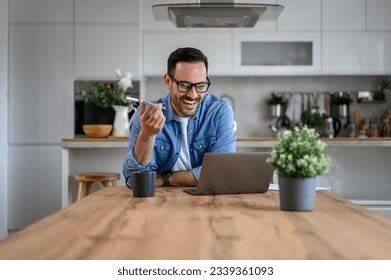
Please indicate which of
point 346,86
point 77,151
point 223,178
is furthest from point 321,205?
Result: point 346,86

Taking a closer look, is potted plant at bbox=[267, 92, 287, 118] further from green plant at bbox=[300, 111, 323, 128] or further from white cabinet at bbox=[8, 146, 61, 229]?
white cabinet at bbox=[8, 146, 61, 229]

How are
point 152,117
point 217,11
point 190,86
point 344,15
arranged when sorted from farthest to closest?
1. point 344,15
2. point 217,11
3. point 190,86
4. point 152,117

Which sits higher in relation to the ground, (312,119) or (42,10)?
(42,10)

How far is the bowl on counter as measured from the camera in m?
4.63

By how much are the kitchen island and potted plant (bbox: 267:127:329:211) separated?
119 inches

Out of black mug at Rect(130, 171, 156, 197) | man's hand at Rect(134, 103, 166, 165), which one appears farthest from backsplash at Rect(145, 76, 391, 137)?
black mug at Rect(130, 171, 156, 197)

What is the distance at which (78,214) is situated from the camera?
5.08 feet

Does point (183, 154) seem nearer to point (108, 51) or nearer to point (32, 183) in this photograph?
point (108, 51)

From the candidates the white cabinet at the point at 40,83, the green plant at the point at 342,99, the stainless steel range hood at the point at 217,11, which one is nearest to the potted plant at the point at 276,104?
the green plant at the point at 342,99

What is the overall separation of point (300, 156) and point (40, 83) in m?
4.29

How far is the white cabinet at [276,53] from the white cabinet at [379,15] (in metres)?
0.53

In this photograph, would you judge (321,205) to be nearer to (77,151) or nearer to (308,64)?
(77,151)

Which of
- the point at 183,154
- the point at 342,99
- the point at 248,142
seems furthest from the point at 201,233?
the point at 342,99

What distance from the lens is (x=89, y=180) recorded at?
14.4 ft
